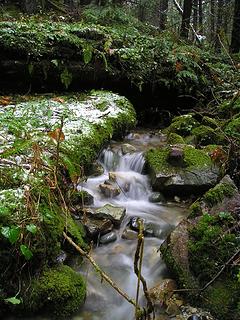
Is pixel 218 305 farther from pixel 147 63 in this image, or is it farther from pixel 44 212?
pixel 147 63

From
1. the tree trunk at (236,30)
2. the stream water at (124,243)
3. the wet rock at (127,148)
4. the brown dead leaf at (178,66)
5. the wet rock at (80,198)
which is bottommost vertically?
the stream water at (124,243)

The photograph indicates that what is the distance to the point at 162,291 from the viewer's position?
3.44 meters

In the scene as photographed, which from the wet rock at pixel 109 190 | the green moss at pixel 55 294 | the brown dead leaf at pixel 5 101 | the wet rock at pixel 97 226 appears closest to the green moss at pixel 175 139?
the wet rock at pixel 109 190

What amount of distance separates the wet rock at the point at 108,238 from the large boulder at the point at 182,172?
1.33 m

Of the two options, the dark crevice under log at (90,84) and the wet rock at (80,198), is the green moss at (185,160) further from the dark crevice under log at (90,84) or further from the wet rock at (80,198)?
the dark crevice under log at (90,84)

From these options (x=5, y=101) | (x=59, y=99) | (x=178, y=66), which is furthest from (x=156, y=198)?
(x=178, y=66)

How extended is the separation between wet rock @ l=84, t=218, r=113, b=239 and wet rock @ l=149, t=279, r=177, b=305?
977 millimetres

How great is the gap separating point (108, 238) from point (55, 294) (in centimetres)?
122

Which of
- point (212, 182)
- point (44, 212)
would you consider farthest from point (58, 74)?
point (44, 212)

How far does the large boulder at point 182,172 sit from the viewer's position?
17.3 feet

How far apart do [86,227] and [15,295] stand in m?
1.29

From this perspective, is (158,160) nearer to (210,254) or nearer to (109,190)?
(109,190)

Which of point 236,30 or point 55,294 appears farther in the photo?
point 236,30

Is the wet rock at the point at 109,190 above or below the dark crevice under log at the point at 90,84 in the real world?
below
